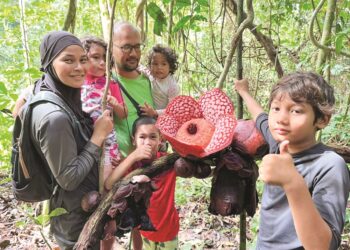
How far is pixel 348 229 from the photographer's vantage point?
9.36 feet

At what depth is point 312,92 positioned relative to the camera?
45.2 inches

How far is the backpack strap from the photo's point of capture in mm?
1365

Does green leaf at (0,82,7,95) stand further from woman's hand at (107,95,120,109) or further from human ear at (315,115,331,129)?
human ear at (315,115,331,129)

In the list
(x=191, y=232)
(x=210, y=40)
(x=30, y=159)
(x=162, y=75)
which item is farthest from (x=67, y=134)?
(x=210, y=40)

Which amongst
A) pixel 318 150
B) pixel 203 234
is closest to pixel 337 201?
pixel 318 150

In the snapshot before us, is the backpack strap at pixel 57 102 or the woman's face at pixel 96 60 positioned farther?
the woman's face at pixel 96 60

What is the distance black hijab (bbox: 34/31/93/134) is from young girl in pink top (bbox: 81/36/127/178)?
9.1 inches

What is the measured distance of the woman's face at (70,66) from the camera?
1.43m

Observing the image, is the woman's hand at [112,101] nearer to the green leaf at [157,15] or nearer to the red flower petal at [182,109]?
the red flower petal at [182,109]

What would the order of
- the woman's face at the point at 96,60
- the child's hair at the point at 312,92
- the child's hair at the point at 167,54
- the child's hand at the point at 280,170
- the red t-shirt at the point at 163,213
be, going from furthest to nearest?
the child's hair at the point at 167,54
the red t-shirt at the point at 163,213
the woman's face at the point at 96,60
the child's hair at the point at 312,92
the child's hand at the point at 280,170

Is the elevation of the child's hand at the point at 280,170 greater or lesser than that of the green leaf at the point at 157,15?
lesser

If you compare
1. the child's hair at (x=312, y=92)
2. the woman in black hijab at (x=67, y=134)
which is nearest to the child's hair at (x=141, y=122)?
the woman in black hijab at (x=67, y=134)

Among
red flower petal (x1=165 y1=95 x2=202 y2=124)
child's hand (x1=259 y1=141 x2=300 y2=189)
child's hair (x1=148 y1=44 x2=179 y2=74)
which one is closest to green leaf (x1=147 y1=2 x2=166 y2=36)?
child's hair (x1=148 y1=44 x2=179 y2=74)

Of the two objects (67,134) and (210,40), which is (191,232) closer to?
(67,134)
